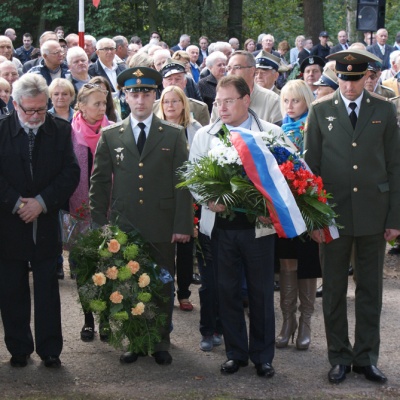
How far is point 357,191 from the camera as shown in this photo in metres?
6.14

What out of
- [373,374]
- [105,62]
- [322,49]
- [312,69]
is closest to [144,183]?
[373,374]

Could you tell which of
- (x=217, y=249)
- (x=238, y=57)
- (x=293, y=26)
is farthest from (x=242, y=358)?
(x=293, y=26)

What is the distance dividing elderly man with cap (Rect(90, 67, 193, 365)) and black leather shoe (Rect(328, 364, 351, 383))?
1234 millimetres

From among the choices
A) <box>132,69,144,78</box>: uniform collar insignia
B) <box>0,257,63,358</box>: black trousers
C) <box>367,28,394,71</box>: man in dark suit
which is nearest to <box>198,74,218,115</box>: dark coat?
<box>132,69,144,78</box>: uniform collar insignia

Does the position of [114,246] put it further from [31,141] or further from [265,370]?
[265,370]

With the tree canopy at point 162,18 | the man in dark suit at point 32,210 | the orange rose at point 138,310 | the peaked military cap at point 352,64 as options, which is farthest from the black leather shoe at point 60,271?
the tree canopy at point 162,18

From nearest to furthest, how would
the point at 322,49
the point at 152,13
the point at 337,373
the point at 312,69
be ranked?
the point at 337,373 < the point at 312,69 < the point at 322,49 < the point at 152,13

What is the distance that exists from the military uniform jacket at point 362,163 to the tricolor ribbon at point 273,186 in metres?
0.47

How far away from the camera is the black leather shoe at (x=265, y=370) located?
627 centimetres

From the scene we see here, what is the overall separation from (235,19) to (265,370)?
2659 centimetres

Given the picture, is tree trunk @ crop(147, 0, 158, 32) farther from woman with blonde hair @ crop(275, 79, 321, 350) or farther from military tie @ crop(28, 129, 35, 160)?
military tie @ crop(28, 129, 35, 160)

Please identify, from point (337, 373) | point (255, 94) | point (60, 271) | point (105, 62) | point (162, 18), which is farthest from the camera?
point (162, 18)

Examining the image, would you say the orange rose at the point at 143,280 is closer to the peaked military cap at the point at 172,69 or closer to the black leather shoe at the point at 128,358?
the black leather shoe at the point at 128,358

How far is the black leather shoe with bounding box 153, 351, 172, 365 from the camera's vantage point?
6.60 meters
